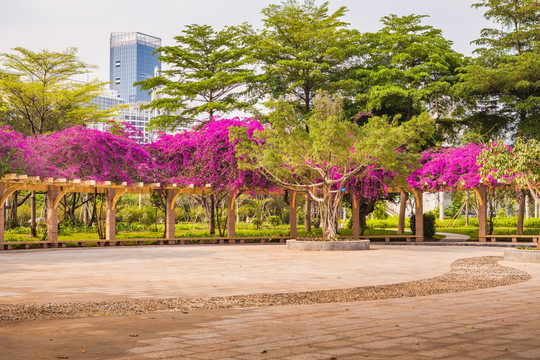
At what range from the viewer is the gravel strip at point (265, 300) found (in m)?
6.77

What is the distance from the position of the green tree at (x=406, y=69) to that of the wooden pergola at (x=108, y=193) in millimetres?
5178

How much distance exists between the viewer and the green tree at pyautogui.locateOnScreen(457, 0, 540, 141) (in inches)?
1065

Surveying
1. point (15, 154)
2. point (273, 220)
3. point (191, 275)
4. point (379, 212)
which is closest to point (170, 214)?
point (15, 154)

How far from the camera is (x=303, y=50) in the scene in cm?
3016

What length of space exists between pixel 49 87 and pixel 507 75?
70.6ft

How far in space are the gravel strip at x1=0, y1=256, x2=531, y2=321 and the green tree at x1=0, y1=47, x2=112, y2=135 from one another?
2288cm

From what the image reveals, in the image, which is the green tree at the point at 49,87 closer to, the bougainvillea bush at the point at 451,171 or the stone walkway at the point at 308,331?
the bougainvillea bush at the point at 451,171

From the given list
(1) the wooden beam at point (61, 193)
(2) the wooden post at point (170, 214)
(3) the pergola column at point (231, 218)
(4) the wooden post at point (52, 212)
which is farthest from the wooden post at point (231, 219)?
(4) the wooden post at point (52, 212)

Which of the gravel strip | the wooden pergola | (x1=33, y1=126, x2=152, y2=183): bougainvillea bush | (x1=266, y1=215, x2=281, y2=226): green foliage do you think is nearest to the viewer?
the gravel strip

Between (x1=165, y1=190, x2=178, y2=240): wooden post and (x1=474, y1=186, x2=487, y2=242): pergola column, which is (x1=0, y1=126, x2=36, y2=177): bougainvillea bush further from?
(x1=474, y1=186, x2=487, y2=242): pergola column

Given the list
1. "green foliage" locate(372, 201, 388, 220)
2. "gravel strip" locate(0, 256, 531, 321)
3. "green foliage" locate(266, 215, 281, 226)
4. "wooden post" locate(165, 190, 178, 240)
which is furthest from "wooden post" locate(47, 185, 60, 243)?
"green foliage" locate(372, 201, 388, 220)

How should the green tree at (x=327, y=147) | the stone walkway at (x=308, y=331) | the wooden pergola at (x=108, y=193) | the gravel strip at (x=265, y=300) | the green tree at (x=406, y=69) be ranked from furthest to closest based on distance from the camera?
the green tree at (x=406, y=69), the wooden pergola at (x=108, y=193), the green tree at (x=327, y=147), the gravel strip at (x=265, y=300), the stone walkway at (x=308, y=331)

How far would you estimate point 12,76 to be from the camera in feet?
100

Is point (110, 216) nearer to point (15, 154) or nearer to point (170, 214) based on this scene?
point (170, 214)
